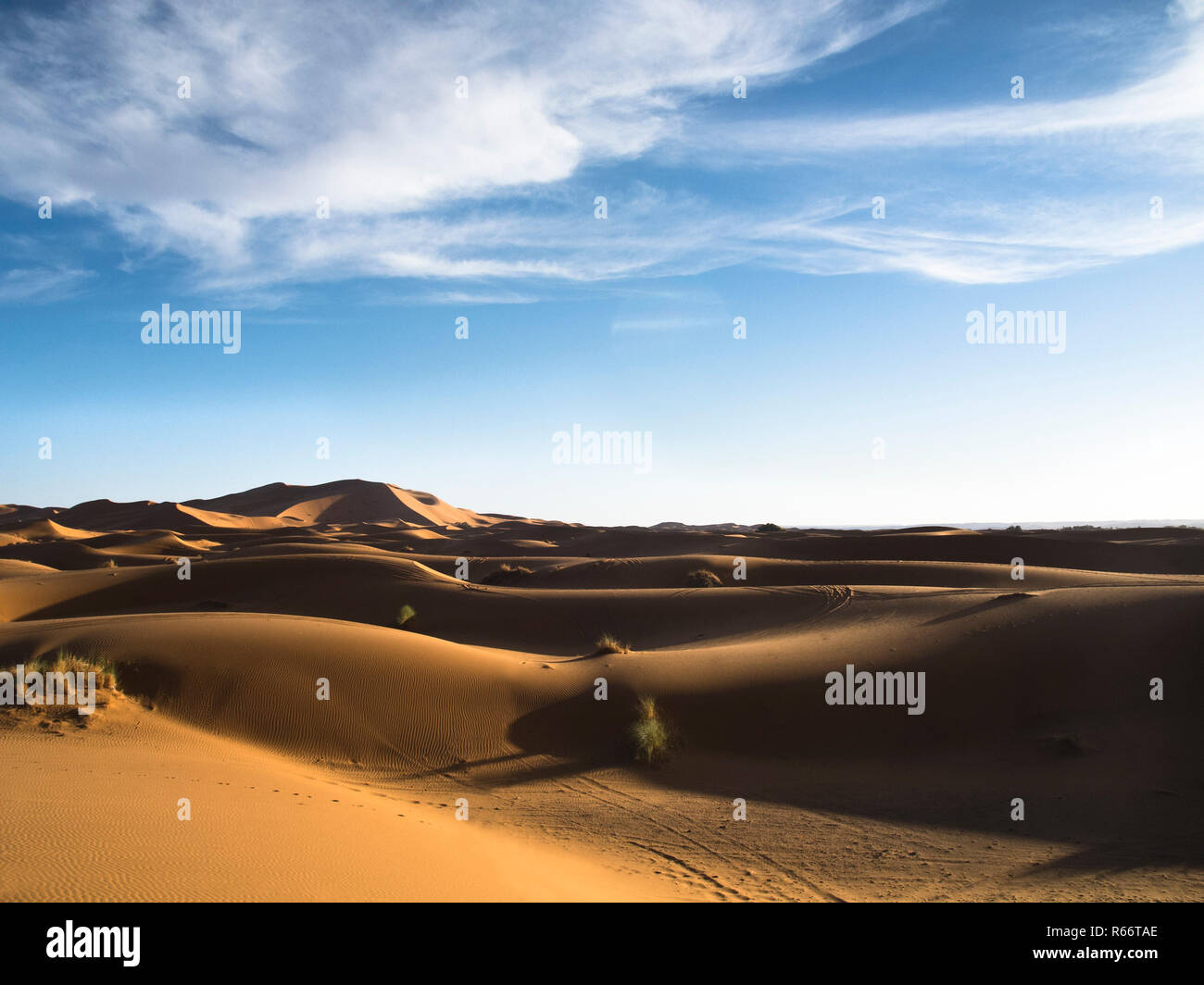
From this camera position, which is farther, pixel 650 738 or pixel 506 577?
pixel 506 577

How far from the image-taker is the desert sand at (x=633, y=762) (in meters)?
6.29

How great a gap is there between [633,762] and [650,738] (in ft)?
1.57

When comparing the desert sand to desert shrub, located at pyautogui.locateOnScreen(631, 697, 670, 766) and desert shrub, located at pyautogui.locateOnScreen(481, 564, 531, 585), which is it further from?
desert shrub, located at pyautogui.locateOnScreen(481, 564, 531, 585)

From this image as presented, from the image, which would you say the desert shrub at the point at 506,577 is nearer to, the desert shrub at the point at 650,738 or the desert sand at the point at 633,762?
the desert sand at the point at 633,762

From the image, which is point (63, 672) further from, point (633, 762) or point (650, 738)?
point (650, 738)

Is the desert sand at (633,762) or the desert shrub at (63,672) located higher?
the desert shrub at (63,672)

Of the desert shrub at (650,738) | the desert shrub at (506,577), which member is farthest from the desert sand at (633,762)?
the desert shrub at (506,577)

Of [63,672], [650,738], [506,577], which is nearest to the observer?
[63,672]

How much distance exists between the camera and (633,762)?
1173cm

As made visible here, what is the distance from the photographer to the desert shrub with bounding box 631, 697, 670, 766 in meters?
11.7

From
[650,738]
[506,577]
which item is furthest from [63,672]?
[506,577]

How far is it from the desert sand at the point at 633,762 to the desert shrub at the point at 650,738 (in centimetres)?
13
